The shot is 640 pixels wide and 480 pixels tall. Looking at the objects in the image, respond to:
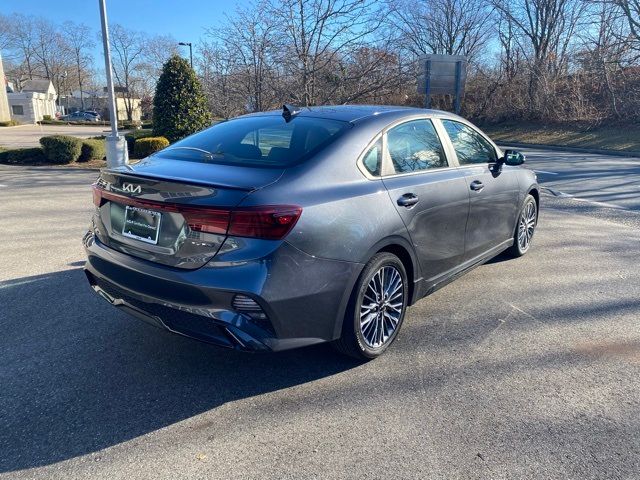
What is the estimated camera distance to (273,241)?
2.61m

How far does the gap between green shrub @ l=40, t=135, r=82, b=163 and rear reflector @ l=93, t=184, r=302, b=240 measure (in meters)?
13.8

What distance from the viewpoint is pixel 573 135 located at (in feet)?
88.9

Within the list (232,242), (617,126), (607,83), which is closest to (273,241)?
(232,242)

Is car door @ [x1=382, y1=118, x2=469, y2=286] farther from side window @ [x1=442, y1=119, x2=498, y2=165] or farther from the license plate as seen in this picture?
the license plate

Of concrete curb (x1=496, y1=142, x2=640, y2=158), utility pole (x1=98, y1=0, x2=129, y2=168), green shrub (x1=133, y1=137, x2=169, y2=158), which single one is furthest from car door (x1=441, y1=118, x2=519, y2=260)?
concrete curb (x1=496, y1=142, x2=640, y2=158)

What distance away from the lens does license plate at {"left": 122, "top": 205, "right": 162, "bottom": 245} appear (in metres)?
2.83

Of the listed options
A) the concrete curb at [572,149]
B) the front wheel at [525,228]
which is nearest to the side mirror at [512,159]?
the front wheel at [525,228]

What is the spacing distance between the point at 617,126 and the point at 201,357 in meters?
30.0

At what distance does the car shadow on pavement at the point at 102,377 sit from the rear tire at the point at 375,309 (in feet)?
0.64

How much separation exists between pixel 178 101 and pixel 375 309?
1449 cm

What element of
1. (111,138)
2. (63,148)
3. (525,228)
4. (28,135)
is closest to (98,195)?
(525,228)

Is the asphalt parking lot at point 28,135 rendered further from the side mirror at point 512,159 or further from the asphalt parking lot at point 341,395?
the side mirror at point 512,159

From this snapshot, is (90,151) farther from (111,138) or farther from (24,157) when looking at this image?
(111,138)

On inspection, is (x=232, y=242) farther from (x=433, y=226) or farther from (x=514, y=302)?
(x=514, y=302)
